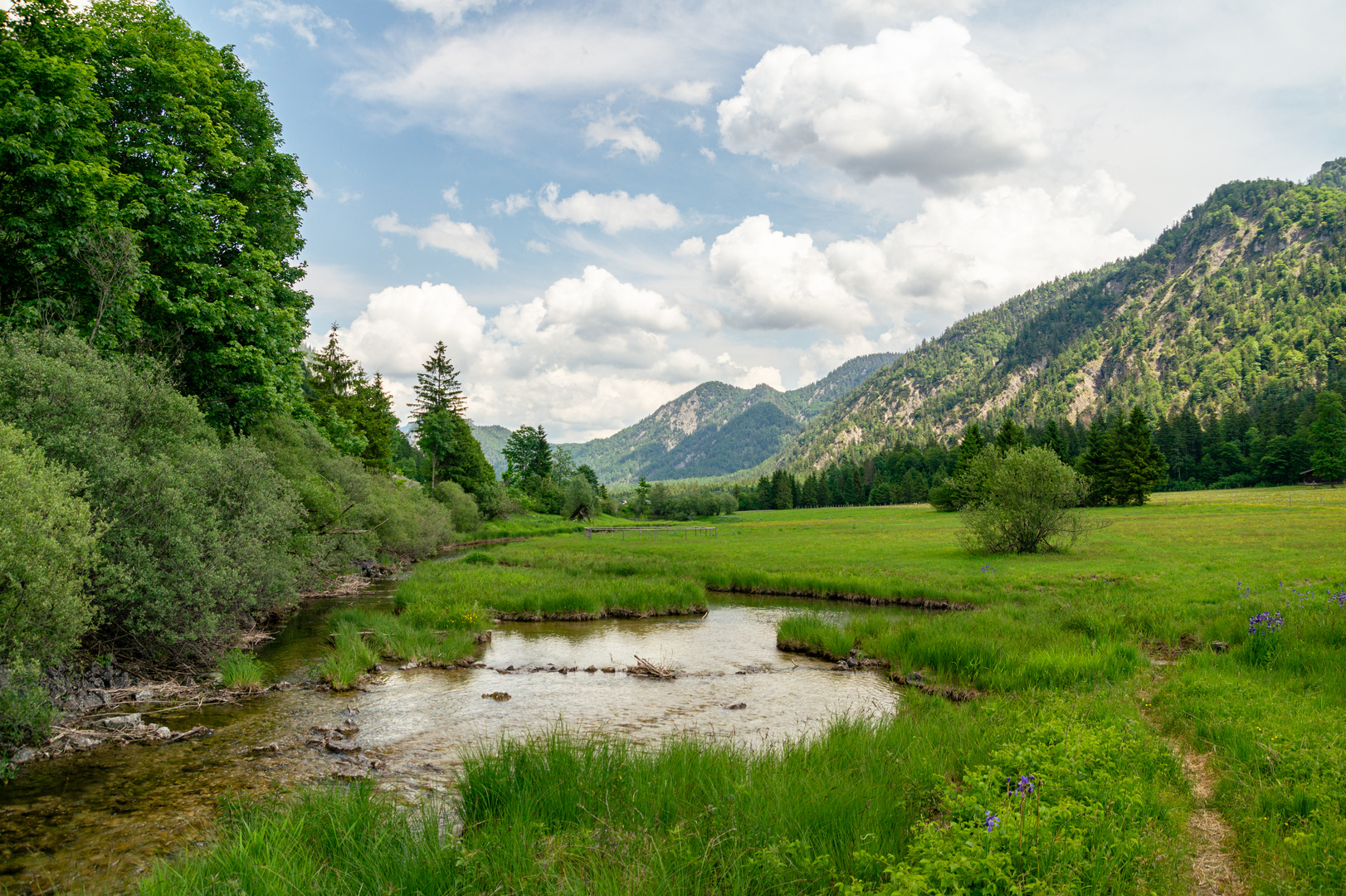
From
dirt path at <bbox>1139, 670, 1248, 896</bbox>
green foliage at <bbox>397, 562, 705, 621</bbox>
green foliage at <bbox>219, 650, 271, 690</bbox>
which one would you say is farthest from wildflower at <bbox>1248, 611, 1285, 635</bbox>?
green foliage at <bbox>219, 650, 271, 690</bbox>

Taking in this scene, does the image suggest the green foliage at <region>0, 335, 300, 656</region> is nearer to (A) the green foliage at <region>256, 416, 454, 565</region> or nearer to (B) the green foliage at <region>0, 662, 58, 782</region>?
(B) the green foliage at <region>0, 662, 58, 782</region>

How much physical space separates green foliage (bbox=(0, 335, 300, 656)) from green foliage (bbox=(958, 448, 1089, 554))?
125 feet

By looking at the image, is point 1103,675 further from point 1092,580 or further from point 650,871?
point 1092,580

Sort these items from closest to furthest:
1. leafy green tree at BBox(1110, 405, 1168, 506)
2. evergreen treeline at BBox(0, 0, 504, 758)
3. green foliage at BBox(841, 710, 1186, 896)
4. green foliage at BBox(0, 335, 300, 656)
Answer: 1. green foliage at BBox(841, 710, 1186, 896)
2. evergreen treeline at BBox(0, 0, 504, 758)
3. green foliage at BBox(0, 335, 300, 656)
4. leafy green tree at BBox(1110, 405, 1168, 506)

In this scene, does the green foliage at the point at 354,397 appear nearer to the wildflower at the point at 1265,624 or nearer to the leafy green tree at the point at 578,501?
the leafy green tree at the point at 578,501

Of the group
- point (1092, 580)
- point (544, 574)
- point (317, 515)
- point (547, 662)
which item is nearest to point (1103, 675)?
point (547, 662)

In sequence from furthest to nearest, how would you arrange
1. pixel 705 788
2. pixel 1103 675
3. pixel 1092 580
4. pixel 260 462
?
pixel 1092 580 < pixel 260 462 < pixel 1103 675 < pixel 705 788

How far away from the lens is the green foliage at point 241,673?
14117mm

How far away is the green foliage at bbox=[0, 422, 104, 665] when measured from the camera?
29.2 ft

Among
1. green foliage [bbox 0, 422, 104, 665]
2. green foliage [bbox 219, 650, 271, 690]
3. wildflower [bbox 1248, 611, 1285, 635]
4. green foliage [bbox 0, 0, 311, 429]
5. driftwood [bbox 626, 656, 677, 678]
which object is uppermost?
green foliage [bbox 0, 0, 311, 429]

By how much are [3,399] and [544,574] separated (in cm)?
2369

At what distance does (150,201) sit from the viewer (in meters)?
18.8

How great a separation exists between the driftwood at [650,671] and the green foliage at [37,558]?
11.6 m

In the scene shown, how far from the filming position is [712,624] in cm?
2438
